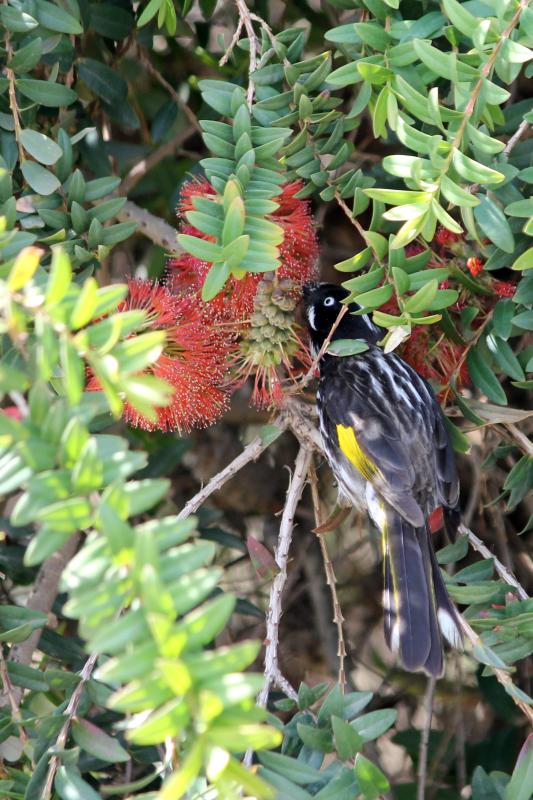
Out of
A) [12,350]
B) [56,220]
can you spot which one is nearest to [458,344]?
[56,220]

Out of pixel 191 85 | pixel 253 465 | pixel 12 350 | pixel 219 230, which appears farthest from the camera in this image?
pixel 253 465

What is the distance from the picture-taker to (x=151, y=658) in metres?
1.16

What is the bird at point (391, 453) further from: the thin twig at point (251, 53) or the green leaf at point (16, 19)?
the green leaf at point (16, 19)

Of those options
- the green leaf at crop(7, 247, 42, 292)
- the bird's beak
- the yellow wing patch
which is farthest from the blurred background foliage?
the bird's beak

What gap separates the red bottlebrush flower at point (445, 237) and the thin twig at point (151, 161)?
3.62 ft

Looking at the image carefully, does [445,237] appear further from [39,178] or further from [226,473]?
[39,178]

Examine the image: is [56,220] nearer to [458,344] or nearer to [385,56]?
[385,56]

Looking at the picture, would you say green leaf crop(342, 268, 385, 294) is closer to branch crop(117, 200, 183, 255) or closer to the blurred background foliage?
the blurred background foliage

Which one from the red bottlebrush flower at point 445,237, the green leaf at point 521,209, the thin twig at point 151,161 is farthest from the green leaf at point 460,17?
the thin twig at point 151,161

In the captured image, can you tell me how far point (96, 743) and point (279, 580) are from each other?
0.57 metres

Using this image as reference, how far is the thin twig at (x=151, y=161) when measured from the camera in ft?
10.4

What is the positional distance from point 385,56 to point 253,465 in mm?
2056

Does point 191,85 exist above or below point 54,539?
below

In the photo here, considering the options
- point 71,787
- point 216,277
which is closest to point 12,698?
point 71,787
